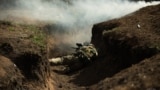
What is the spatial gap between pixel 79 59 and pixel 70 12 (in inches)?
517

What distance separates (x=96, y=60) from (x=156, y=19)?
3.93 metres

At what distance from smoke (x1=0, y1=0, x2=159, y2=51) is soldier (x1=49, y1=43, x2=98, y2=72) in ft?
26.0

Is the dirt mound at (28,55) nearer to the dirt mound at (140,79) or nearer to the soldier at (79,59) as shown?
the dirt mound at (140,79)

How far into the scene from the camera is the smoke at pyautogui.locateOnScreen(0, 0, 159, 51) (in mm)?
30497

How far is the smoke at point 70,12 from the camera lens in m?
30.5

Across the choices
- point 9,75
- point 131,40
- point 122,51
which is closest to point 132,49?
point 131,40

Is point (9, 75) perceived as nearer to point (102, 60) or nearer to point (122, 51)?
point (122, 51)

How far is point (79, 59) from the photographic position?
69.9 ft

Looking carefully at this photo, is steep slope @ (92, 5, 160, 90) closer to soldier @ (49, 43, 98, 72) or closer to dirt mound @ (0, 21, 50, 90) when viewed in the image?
soldier @ (49, 43, 98, 72)

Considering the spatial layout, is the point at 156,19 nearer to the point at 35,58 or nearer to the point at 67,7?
the point at 35,58

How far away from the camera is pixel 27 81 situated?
545 inches

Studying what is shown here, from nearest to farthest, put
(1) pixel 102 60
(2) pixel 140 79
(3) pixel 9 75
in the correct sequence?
(2) pixel 140 79 → (3) pixel 9 75 → (1) pixel 102 60

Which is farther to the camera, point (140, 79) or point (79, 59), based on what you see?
point (79, 59)

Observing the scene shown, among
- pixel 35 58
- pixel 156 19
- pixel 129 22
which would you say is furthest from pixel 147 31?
pixel 35 58
